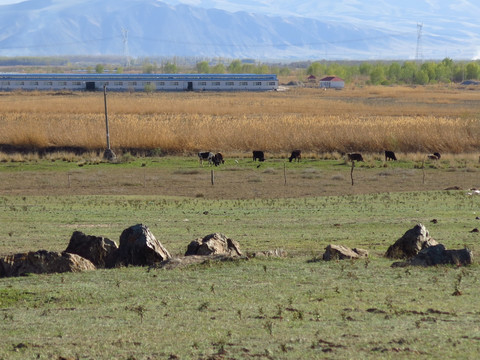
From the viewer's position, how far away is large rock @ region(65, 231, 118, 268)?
15586 mm

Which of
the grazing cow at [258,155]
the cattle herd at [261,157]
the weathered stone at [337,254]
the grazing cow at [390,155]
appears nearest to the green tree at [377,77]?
the cattle herd at [261,157]

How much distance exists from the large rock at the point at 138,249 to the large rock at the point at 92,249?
327mm

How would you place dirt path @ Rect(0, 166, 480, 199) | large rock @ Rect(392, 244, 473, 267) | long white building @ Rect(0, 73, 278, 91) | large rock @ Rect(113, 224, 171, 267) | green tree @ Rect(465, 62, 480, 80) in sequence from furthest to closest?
1. green tree @ Rect(465, 62, 480, 80)
2. long white building @ Rect(0, 73, 278, 91)
3. dirt path @ Rect(0, 166, 480, 199)
4. large rock @ Rect(113, 224, 171, 267)
5. large rock @ Rect(392, 244, 473, 267)

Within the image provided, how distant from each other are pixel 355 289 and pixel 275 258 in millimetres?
3260

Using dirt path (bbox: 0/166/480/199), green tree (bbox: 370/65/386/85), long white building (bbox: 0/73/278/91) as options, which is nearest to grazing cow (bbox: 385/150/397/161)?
dirt path (bbox: 0/166/480/199)

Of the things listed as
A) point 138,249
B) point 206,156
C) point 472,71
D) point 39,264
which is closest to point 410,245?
point 138,249

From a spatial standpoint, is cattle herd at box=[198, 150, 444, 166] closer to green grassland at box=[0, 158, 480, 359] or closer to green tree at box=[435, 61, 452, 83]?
green grassland at box=[0, 158, 480, 359]

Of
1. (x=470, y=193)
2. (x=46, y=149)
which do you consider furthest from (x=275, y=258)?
(x=46, y=149)

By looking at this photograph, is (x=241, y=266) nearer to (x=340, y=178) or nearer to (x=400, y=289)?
(x=400, y=289)

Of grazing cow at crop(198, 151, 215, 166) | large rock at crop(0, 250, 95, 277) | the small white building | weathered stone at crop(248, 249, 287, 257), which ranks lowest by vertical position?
the small white building

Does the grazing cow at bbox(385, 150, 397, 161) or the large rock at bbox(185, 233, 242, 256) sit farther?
the grazing cow at bbox(385, 150, 397, 161)

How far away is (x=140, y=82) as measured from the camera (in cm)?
14462

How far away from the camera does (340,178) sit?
39.4 meters

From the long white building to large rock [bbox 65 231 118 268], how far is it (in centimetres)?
12857
